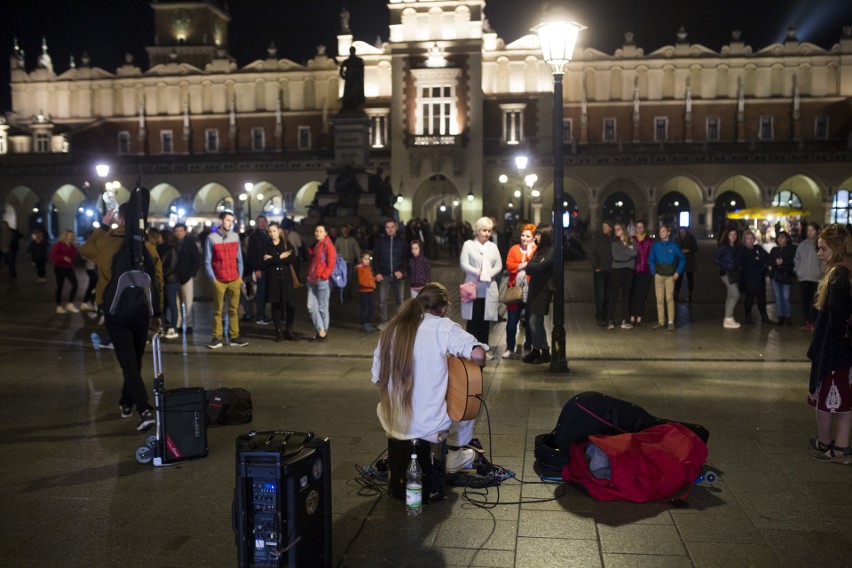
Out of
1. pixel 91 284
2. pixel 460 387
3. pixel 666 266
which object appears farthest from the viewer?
pixel 91 284

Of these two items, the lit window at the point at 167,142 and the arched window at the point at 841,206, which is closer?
the arched window at the point at 841,206

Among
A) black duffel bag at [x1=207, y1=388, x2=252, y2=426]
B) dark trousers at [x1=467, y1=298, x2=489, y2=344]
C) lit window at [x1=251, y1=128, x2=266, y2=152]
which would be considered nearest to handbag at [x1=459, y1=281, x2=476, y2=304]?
dark trousers at [x1=467, y1=298, x2=489, y2=344]

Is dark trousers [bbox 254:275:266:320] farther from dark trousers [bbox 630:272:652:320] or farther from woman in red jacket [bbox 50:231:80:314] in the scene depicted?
dark trousers [bbox 630:272:652:320]

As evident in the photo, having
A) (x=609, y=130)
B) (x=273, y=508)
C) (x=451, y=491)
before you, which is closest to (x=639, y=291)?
(x=451, y=491)

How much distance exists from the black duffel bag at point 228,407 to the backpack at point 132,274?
879 millimetres

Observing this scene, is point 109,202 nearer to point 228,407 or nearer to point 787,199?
point 228,407

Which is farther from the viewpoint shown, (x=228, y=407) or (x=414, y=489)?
(x=228, y=407)

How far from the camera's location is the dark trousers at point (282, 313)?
11656mm

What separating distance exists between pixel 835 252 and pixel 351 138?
71.7 ft

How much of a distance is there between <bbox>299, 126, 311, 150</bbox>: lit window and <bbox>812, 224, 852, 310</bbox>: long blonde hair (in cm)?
5288

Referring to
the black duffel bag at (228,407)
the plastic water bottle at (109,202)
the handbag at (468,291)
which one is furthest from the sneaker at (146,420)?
the handbag at (468,291)

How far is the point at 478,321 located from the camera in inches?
372

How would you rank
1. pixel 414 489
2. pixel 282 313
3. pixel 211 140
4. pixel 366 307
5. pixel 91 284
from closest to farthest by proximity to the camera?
pixel 414 489
pixel 282 313
pixel 366 307
pixel 91 284
pixel 211 140

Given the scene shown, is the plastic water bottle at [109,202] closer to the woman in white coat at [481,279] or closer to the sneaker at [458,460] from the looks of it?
the woman in white coat at [481,279]
